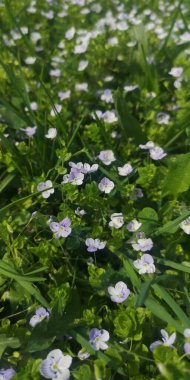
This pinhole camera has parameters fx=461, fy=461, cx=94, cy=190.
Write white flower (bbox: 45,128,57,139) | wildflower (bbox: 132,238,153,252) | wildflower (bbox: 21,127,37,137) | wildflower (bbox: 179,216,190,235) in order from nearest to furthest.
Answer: wildflower (bbox: 132,238,153,252), wildflower (bbox: 179,216,190,235), white flower (bbox: 45,128,57,139), wildflower (bbox: 21,127,37,137)

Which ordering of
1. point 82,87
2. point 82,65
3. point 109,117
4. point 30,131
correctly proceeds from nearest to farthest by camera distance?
point 30,131, point 109,117, point 82,87, point 82,65

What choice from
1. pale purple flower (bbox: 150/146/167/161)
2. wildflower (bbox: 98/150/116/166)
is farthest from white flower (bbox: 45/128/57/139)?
pale purple flower (bbox: 150/146/167/161)

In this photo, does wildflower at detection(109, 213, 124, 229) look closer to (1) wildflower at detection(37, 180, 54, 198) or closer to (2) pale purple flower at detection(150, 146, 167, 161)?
(1) wildflower at detection(37, 180, 54, 198)

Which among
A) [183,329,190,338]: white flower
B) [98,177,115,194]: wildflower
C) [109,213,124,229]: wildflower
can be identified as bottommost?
[183,329,190,338]: white flower

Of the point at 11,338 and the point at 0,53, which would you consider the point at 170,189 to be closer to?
the point at 11,338

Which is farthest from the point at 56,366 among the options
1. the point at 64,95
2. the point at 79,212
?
the point at 64,95

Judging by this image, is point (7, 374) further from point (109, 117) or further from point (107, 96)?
point (107, 96)

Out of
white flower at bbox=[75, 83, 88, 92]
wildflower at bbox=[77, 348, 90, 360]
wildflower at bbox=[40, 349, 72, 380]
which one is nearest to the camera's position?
wildflower at bbox=[40, 349, 72, 380]

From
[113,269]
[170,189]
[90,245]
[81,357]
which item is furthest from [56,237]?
[170,189]
